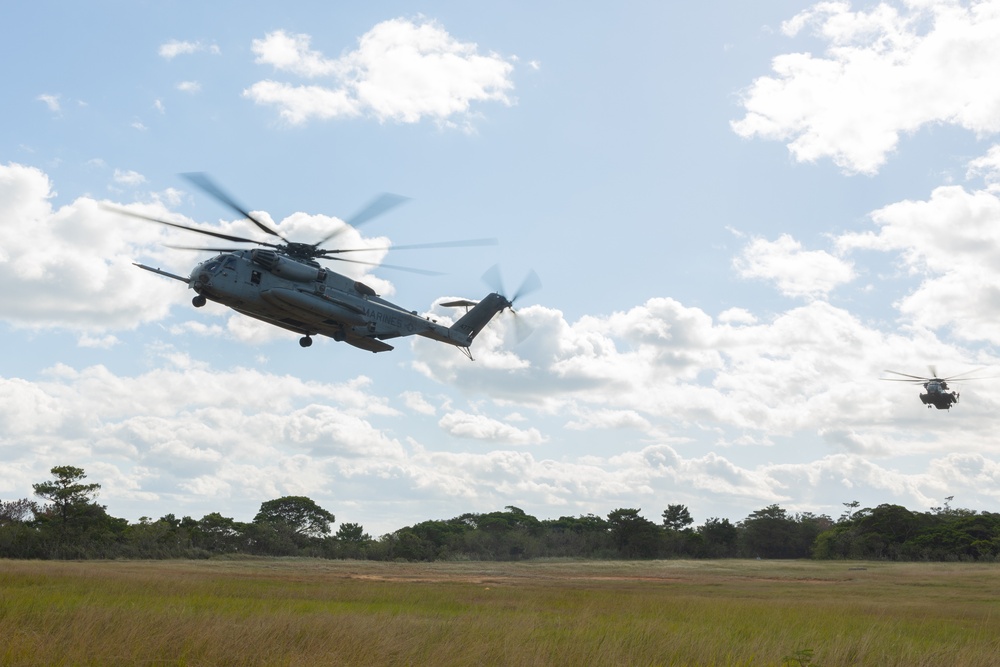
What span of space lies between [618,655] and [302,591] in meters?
17.4

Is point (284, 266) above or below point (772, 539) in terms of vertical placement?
above

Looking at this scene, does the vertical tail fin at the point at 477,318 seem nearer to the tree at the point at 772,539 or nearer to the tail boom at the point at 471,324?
the tail boom at the point at 471,324

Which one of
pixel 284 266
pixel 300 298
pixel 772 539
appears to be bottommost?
pixel 772 539

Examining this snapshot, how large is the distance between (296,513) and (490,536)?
73.3ft

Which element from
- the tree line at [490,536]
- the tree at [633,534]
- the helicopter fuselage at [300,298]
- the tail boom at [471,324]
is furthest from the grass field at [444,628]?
the tree at [633,534]

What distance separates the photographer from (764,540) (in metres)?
108

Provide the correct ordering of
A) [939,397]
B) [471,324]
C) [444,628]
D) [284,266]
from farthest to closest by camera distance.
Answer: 1. [939,397]
2. [471,324]
3. [284,266]
4. [444,628]

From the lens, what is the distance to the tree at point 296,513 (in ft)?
330

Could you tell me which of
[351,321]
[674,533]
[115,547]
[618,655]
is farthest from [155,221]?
[674,533]

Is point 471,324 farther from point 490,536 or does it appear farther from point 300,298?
point 490,536

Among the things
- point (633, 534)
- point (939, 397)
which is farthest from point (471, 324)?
point (633, 534)

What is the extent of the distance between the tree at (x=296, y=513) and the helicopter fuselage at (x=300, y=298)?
66661 millimetres

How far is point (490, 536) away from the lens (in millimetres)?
99688

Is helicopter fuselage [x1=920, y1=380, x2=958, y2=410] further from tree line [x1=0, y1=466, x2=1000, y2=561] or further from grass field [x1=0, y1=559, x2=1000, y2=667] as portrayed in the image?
grass field [x1=0, y1=559, x2=1000, y2=667]
